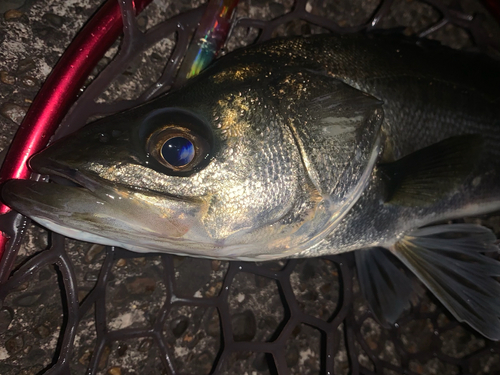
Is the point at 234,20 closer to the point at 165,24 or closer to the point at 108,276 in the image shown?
the point at 165,24

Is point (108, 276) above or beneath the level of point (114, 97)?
beneath

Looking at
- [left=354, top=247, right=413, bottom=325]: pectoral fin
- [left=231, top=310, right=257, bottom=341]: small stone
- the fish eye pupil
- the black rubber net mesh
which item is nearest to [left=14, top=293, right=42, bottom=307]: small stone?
the black rubber net mesh

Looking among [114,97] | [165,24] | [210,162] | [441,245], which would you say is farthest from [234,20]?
[441,245]

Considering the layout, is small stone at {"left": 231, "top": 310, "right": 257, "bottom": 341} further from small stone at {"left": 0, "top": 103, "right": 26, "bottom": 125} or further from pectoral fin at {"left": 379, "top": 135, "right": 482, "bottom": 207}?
small stone at {"left": 0, "top": 103, "right": 26, "bottom": 125}

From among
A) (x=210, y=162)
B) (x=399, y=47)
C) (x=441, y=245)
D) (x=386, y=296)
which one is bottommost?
(x=386, y=296)

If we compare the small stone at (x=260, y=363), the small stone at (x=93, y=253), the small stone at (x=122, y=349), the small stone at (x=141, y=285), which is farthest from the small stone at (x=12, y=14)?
the small stone at (x=260, y=363)

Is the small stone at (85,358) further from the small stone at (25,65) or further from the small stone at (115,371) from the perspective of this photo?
the small stone at (25,65)

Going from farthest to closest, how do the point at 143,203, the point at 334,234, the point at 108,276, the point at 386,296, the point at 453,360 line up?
the point at 453,360 < the point at 386,296 < the point at 108,276 < the point at 334,234 < the point at 143,203
